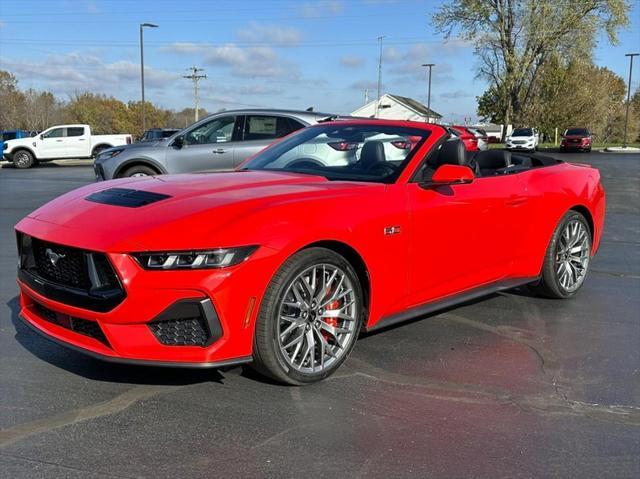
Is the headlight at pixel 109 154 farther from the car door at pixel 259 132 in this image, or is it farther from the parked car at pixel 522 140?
the parked car at pixel 522 140

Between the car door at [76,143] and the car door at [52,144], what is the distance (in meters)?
0.19

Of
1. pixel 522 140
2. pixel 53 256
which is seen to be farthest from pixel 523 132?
pixel 53 256

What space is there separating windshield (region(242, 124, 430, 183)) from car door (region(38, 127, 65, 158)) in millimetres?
26746

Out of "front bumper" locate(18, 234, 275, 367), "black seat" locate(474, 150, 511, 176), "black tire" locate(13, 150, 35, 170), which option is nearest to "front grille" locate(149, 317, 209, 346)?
"front bumper" locate(18, 234, 275, 367)

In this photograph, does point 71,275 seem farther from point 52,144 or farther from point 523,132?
point 523,132

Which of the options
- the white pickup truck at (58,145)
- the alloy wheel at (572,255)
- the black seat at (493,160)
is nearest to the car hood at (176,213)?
the black seat at (493,160)

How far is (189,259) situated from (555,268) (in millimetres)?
3511

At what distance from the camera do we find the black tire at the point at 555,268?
5258 millimetres

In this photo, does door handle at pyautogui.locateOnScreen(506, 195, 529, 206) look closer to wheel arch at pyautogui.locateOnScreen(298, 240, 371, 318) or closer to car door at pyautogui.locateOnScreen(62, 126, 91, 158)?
wheel arch at pyautogui.locateOnScreen(298, 240, 371, 318)

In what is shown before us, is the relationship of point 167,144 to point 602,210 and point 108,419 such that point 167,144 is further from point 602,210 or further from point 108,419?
point 108,419

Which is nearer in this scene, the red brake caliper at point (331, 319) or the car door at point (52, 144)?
the red brake caliper at point (331, 319)

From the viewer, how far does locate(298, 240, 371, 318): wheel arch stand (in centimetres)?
353

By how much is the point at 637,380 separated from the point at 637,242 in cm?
554

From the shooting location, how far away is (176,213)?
3.25 meters
